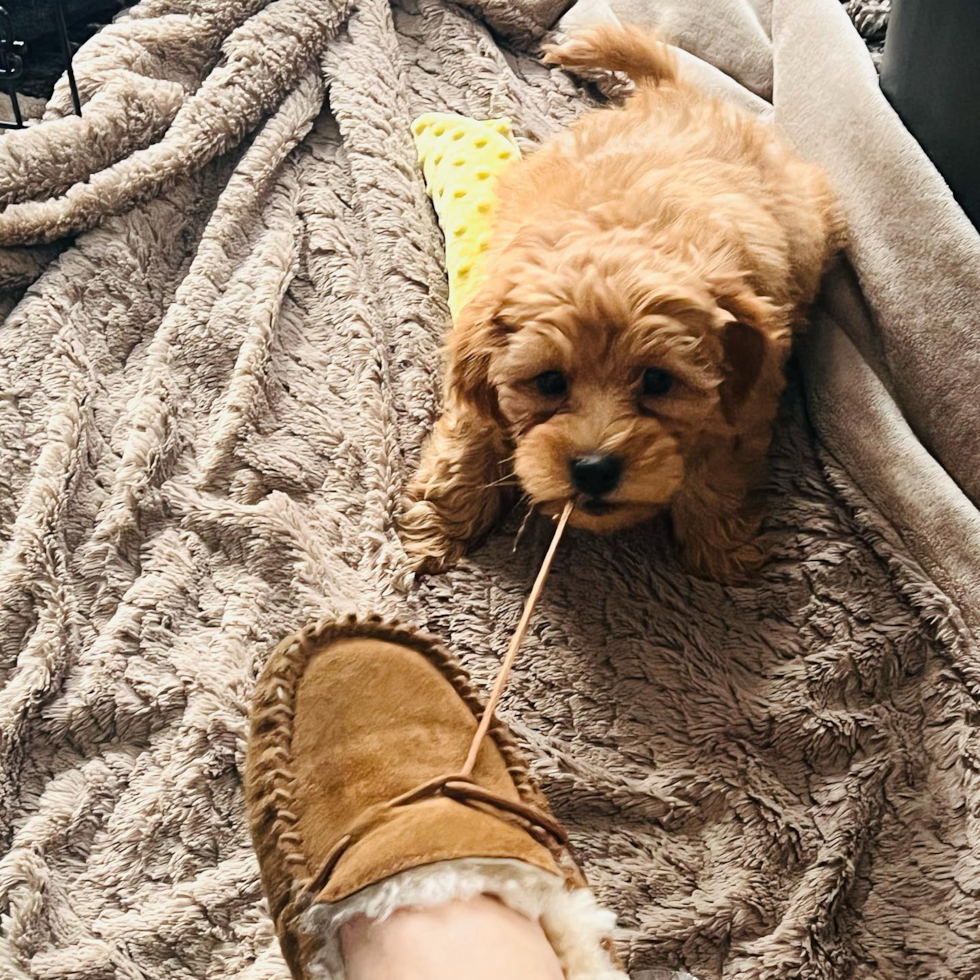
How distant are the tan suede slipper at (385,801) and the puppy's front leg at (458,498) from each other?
0.32 metres

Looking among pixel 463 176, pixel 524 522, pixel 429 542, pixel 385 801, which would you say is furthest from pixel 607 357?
pixel 463 176

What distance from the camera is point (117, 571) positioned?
163 centimetres

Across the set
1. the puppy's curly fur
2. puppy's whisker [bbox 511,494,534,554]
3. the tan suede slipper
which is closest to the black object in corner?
the puppy's curly fur

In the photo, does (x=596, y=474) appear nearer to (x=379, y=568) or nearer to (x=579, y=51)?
(x=379, y=568)

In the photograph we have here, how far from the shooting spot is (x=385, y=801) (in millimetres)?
1175

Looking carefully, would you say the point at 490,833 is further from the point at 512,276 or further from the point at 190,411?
the point at 190,411

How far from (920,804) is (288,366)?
1.27 m

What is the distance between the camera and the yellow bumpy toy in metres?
1.87

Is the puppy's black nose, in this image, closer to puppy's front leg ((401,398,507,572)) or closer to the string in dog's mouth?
the string in dog's mouth

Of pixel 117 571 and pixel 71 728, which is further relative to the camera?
pixel 117 571

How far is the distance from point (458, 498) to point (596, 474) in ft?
1.10

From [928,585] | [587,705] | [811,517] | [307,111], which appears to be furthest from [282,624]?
[307,111]

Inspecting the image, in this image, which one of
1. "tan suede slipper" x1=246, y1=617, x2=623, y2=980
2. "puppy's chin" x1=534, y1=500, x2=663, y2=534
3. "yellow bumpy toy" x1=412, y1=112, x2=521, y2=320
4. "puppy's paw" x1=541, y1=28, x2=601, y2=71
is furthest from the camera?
"puppy's paw" x1=541, y1=28, x2=601, y2=71

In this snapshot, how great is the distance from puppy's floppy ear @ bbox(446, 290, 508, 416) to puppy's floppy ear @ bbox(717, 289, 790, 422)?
1.01ft
